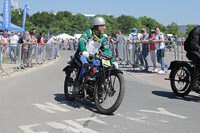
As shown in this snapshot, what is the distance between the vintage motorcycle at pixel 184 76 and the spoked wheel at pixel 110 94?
2.45 metres

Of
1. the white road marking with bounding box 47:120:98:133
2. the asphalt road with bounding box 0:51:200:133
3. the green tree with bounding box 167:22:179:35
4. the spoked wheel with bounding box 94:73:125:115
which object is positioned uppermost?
the green tree with bounding box 167:22:179:35

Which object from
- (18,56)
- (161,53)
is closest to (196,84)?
(161,53)

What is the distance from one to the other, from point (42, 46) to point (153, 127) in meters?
13.8

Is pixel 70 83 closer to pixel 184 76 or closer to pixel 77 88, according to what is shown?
pixel 77 88

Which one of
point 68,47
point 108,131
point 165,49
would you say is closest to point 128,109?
point 108,131

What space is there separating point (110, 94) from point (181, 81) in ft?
8.83

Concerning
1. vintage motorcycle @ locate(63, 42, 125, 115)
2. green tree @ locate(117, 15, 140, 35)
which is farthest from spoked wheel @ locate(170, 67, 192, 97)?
green tree @ locate(117, 15, 140, 35)

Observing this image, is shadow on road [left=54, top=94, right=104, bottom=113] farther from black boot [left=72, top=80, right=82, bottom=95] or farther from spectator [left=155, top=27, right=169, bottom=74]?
spectator [left=155, top=27, right=169, bottom=74]

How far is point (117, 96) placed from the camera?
551cm

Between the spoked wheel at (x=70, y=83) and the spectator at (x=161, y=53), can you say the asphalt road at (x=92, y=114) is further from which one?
the spectator at (x=161, y=53)

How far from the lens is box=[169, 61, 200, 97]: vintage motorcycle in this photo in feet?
23.9

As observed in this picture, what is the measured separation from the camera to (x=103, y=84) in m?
5.77

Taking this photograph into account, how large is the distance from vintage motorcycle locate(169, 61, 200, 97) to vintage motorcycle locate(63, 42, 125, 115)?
2412 millimetres

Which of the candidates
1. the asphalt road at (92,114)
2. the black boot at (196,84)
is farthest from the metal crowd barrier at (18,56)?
the black boot at (196,84)
